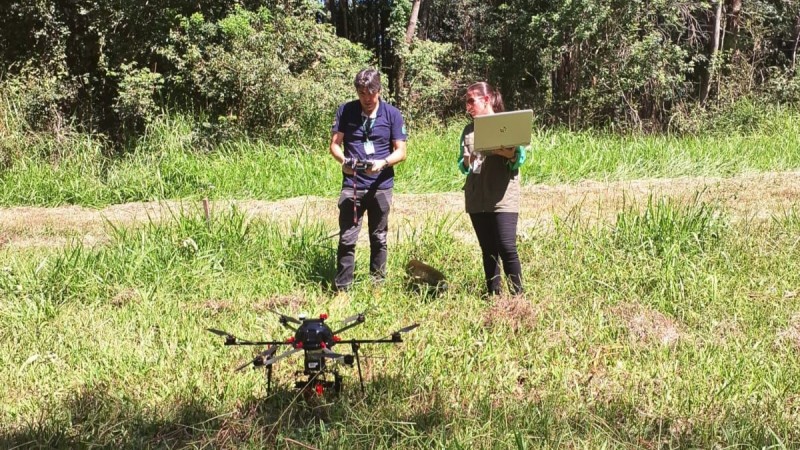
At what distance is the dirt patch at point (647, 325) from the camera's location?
3.59 meters

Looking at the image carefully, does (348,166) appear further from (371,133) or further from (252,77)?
(252,77)

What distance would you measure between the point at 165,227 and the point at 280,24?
6154mm

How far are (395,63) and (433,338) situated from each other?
38.9 ft

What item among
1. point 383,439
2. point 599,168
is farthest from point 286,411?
point 599,168

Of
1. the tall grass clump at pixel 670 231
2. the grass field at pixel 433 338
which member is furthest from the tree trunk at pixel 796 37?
the tall grass clump at pixel 670 231

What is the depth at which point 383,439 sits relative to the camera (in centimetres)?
265

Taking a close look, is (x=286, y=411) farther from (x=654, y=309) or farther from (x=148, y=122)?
(x=148, y=122)

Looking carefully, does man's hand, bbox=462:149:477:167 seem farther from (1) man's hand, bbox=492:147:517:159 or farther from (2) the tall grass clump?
(2) the tall grass clump

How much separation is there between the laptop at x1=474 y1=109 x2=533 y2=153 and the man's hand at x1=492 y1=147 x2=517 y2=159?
12 cm

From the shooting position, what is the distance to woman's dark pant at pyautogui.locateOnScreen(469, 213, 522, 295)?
13.0ft

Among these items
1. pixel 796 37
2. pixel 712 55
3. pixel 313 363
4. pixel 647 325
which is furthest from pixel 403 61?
pixel 313 363

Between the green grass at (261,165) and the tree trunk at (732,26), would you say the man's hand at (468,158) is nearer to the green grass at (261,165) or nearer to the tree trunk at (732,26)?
the green grass at (261,165)

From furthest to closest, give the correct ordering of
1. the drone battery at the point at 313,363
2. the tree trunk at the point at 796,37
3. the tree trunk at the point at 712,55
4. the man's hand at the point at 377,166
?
the tree trunk at the point at 796,37 → the tree trunk at the point at 712,55 → the man's hand at the point at 377,166 → the drone battery at the point at 313,363

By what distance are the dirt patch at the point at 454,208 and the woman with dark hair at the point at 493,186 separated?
150cm
